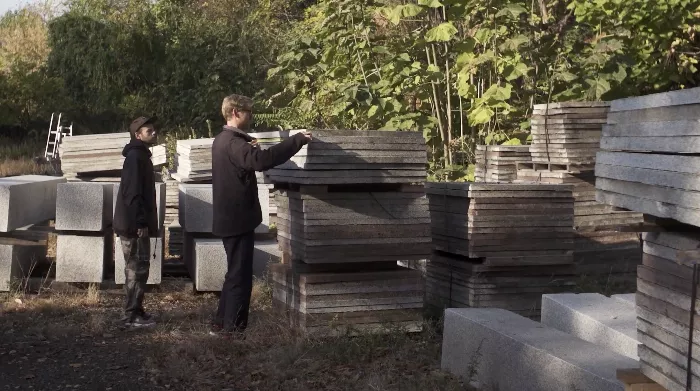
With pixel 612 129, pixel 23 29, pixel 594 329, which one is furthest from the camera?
pixel 23 29

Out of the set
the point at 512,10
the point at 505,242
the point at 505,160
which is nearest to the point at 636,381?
the point at 505,242

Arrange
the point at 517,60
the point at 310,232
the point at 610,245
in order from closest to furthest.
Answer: the point at 310,232
the point at 610,245
the point at 517,60

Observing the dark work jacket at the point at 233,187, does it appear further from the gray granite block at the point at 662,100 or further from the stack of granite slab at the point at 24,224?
the gray granite block at the point at 662,100

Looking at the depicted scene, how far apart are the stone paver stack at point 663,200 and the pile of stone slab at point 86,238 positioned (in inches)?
239

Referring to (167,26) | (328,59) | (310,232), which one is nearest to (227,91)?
(167,26)

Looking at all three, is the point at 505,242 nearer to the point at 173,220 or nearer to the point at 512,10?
the point at 512,10

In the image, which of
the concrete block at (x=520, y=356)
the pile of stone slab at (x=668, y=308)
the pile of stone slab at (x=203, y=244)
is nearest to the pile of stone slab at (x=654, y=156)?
the pile of stone slab at (x=668, y=308)

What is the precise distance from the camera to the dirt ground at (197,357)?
6.89m

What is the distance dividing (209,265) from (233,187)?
2.23m

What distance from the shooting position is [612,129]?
4.81 m

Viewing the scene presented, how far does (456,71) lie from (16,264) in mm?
7042

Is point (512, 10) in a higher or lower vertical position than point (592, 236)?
higher

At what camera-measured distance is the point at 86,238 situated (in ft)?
32.8

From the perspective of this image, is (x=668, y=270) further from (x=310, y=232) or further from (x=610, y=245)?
(x=610, y=245)
